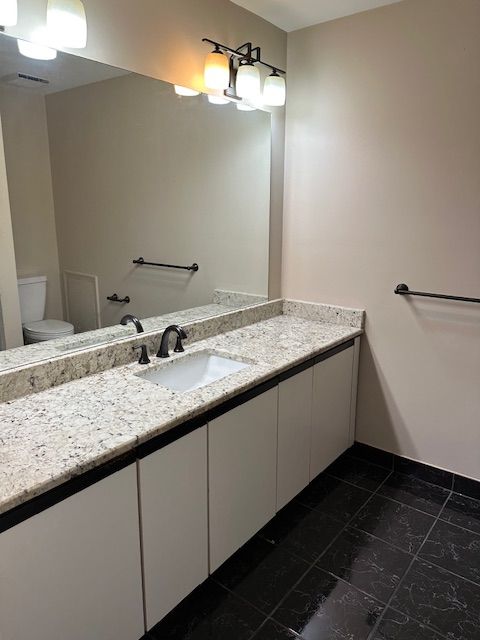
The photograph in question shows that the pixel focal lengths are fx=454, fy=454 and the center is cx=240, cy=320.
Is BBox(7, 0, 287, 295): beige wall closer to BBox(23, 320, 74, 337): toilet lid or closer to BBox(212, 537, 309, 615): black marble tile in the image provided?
BBox(23, 320, 74, 337): toilet lid

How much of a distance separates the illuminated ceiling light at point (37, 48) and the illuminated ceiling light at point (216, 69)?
2.28 feet

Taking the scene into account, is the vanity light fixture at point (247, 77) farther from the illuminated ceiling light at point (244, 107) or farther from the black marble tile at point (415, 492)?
the black marble tile at point (415, 492)

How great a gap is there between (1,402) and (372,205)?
6.23 ft

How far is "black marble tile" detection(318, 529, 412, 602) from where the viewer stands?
1.76m

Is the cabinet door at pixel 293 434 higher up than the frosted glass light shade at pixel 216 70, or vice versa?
the frosted glass light shade at pixel 216 70

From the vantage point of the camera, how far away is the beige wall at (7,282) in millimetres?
1468

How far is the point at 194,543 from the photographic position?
1.54 m

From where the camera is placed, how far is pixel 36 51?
146 centimetres

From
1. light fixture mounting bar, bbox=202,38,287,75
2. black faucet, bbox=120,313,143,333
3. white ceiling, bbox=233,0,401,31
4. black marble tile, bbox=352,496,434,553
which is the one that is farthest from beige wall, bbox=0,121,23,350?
black marble tile, bbox=352,496,434,553

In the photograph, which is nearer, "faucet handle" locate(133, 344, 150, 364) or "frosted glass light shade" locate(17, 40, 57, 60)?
"frosted glass light shade" locate(17, 40, 57, 60)

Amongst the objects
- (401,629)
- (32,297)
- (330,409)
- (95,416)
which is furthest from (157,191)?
(401,629)

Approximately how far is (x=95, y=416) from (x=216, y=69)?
1.53 m

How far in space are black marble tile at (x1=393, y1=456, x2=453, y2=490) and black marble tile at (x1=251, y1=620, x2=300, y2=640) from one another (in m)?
1.20

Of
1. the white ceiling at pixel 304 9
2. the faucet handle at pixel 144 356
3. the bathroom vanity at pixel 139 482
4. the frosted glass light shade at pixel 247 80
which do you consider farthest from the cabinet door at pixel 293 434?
the white ceiling at pixel 304 9
